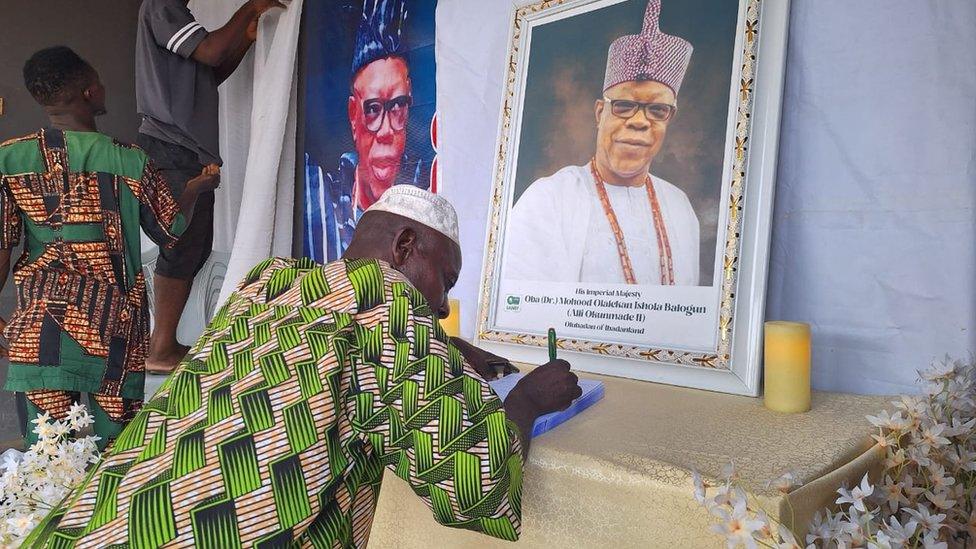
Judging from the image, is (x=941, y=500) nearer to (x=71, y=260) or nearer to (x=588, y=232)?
(x=588, y=232)

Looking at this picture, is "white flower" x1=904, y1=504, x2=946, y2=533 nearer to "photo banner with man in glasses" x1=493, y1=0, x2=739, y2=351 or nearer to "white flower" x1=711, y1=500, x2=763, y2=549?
"white flower" x1=711, y1=500, x2=763, y2=549

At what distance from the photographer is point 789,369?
0.92 meters

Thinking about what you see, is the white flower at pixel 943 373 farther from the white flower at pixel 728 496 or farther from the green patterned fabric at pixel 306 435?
the green patterned fabric at pixel 306 435

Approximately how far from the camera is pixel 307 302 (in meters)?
0.62

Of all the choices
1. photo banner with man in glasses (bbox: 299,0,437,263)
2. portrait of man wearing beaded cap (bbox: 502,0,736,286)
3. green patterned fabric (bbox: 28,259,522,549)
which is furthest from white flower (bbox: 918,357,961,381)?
photo banner with man in glasses (bbox: 299,0,437,263)

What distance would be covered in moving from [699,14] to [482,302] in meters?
0.76

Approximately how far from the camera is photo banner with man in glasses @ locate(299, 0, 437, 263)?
1.80 m

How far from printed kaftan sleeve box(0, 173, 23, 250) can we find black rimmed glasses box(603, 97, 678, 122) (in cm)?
133

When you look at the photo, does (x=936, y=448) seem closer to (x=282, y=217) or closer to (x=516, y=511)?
(x=516, y=511)

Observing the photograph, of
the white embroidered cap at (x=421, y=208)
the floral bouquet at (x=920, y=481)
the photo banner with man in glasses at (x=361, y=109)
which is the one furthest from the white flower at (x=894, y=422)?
the photo banner with man in glasses at (x=361, y=109)

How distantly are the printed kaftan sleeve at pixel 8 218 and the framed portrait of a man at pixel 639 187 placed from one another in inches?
42.3

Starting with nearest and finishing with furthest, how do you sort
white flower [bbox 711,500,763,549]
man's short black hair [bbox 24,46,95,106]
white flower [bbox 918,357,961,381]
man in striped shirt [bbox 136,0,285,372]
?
white flower [bbox 711,500,763,549] < white flower [bbox 918,357,961,381] < man's short black hair [bbox 24,46,95,106] < man in striped shirt [bbox 136,0,285,372]

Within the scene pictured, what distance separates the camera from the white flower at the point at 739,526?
1.65ft

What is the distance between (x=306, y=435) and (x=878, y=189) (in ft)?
3.28
